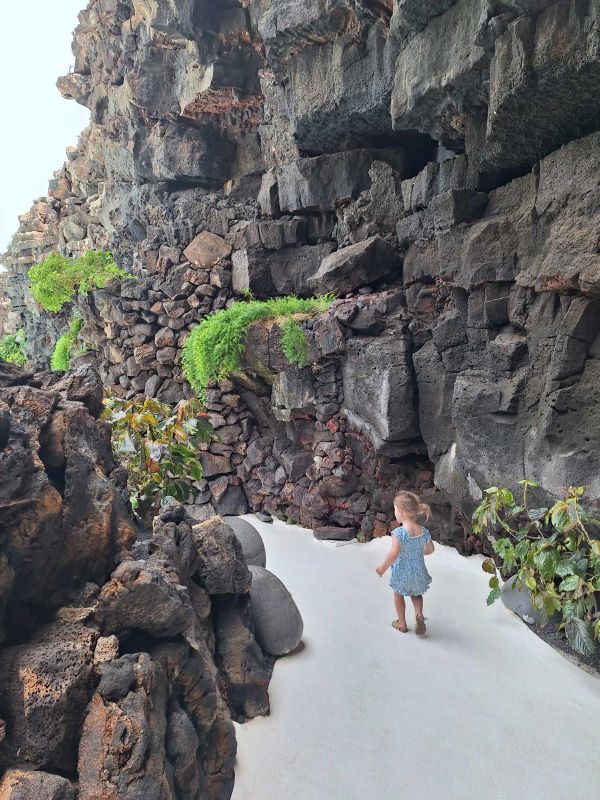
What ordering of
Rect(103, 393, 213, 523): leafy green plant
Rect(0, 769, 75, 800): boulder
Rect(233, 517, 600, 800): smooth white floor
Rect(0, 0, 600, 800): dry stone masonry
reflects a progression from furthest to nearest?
Rect(103, 393, 213, 523): leafy green plant < Rect(233, 517, 600, 800): smooth white floor < Rect(0, 0, 600, 800): dry stone masonry < Rect(0, 769, 75, 800): boulder

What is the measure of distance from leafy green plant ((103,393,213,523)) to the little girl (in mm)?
1816

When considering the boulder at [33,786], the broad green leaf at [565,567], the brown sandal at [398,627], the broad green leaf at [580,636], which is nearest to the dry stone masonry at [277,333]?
the boulder at [33,786]

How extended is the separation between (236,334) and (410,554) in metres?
4.72

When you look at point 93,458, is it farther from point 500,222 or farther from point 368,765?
point 500,222

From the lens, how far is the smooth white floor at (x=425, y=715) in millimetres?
3051

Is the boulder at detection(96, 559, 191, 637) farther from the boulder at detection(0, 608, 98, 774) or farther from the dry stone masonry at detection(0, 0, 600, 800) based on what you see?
the boulder at detection(0, 608, 98, 774)

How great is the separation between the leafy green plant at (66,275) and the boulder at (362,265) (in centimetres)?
589

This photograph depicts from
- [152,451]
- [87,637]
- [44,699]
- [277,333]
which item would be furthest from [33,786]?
[277,333]

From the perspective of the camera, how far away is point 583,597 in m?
3.81

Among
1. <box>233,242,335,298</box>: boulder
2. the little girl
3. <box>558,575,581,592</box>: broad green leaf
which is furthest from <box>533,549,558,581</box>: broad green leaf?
<box>233,242,335,298</box>: boulder

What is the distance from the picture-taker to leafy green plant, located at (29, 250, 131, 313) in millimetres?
11742

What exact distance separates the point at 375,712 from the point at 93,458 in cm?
244

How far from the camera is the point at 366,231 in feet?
25.6

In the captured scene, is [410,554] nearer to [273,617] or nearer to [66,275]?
[273,617]
